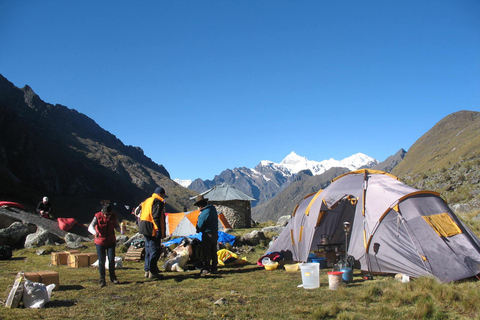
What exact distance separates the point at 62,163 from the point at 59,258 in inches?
3644

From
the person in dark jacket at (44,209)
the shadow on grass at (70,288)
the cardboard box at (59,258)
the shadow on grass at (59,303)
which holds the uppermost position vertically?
the person in dark jacket at (44,209)

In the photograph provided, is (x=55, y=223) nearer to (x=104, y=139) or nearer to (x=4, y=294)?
(x=4, y=294)

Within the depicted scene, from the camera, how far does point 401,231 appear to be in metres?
9.82

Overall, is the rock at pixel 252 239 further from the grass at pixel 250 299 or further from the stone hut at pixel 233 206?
the stone hut at pixel 233 206

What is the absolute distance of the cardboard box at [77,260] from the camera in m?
12.0

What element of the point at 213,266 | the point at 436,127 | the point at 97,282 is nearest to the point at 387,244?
the point at 213,266

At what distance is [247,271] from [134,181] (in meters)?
134

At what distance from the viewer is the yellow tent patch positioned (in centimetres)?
941

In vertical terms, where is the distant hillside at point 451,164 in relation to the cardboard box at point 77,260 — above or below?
above

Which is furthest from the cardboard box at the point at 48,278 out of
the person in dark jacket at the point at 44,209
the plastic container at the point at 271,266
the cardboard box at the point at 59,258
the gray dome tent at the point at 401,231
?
the person in dark jacket at the point at 44,209

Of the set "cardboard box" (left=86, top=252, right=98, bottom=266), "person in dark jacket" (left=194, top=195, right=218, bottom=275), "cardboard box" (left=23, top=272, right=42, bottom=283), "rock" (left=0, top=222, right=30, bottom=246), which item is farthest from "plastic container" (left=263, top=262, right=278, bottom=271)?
"rock" (left=0, top=222, right=30, bottom=246)

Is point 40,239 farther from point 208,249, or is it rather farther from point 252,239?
Result: point 208,249

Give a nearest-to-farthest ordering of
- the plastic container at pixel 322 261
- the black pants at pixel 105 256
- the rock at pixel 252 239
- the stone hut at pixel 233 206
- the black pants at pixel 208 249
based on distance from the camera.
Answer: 1. the black pants at pixel 105 256
2. the black pants at pixel 208 249
3. the plastic container at pixel 322 261
4. the rock at pixel 252 239
5. the stone hut at pixel 233 206

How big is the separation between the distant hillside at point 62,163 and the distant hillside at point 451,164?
4878cm
